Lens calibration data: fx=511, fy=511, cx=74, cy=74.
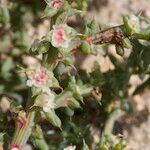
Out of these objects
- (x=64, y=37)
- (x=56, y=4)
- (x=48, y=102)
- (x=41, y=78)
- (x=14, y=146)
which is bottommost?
(x=14, y=146)

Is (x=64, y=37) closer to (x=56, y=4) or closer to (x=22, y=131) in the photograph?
(x=56, y=4)

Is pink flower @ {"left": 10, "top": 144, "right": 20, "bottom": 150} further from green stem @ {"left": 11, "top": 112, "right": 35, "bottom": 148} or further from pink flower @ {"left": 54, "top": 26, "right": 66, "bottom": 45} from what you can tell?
pink flower @ {"left": 54, "top": 26, "right": 66, "bottom": 45}

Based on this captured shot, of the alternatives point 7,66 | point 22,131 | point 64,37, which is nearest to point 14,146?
point 22,131

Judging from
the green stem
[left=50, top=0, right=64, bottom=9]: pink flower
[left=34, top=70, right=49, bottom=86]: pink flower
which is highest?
[left=50, top=0, right=64, bottom=9]: pink flower

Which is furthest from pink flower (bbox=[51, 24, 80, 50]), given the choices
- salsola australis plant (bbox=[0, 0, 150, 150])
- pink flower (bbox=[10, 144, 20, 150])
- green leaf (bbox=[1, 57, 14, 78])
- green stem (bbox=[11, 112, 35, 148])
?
green leaf (bbox=[1, 57, 14, 78])

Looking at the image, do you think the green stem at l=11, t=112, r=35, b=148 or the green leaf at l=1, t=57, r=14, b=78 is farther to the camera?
the green leaf at l=1, t=57, r=14, b=78

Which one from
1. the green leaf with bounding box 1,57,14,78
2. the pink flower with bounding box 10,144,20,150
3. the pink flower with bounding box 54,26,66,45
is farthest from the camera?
the green leaf with bounding box 1,57,14,78

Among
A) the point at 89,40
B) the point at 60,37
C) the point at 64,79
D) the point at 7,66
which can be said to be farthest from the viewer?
the point at 7,66

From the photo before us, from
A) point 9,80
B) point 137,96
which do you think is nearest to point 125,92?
point 137,96

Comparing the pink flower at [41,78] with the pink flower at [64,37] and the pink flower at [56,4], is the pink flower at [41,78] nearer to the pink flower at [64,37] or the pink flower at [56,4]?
the pink flower at [64,37]
